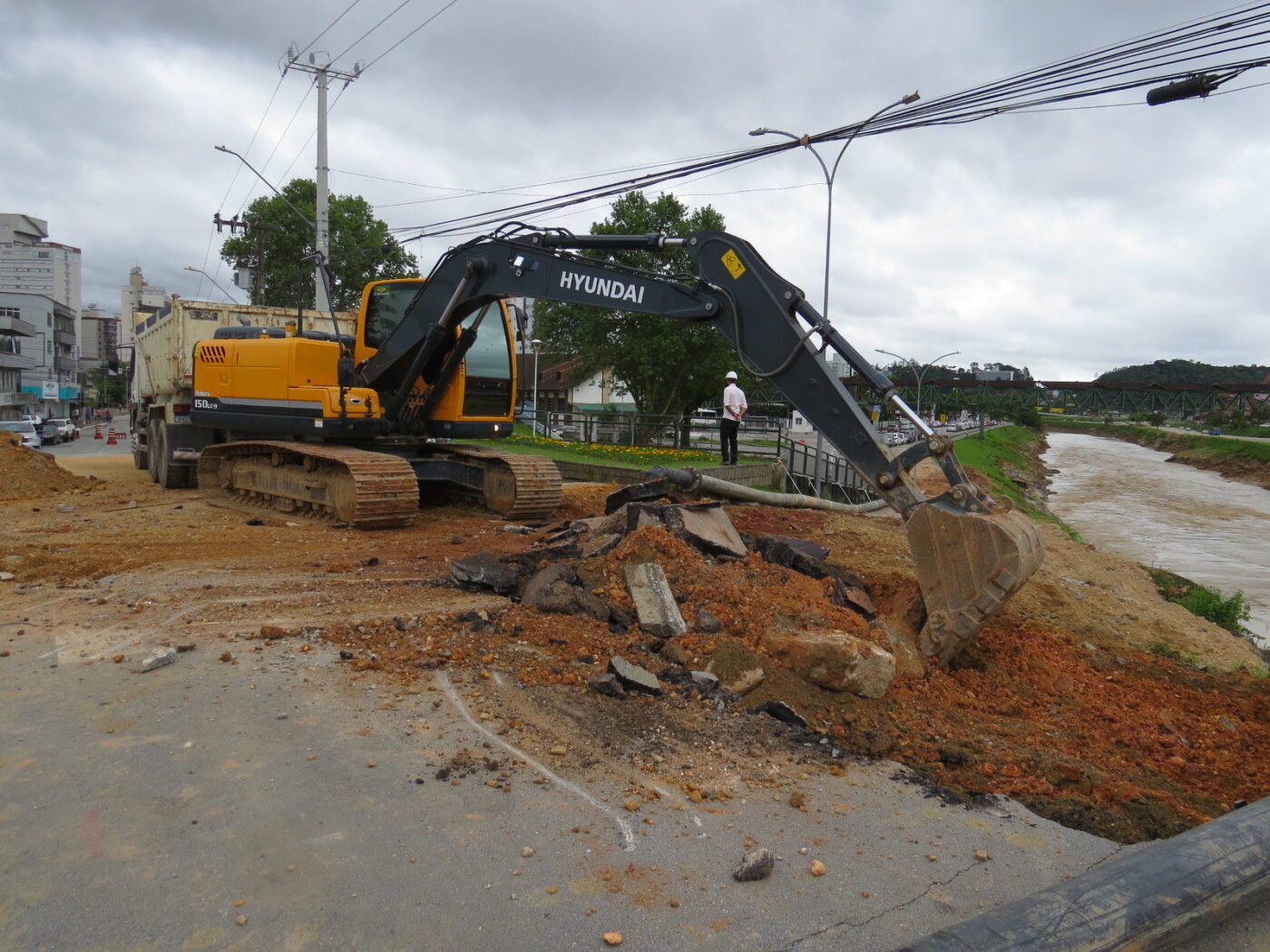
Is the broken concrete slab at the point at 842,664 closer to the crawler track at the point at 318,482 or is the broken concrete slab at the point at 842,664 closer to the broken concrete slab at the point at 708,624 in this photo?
the broken concrete slab at the point at 708,624

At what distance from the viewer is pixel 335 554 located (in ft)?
29.1

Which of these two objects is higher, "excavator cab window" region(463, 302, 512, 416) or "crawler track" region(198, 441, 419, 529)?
"excavator cab window" region(463, 302, 512, 416)

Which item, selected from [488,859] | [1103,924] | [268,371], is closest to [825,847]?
[1103,924]

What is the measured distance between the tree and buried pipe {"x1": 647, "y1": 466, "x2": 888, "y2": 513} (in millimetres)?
36547

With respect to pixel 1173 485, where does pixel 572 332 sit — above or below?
above

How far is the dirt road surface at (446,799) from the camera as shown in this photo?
3.16 metres

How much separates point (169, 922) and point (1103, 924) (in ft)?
10.5

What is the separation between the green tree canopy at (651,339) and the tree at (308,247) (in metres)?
18.8

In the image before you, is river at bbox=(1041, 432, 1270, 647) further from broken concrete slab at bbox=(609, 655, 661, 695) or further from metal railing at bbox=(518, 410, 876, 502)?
broken concrete slab at bbox=(609, 655, 661, 695)

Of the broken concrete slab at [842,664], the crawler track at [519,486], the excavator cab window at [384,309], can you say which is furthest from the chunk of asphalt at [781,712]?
the excavator cab window at [384,309]

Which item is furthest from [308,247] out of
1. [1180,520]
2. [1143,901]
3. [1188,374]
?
[1188,374]

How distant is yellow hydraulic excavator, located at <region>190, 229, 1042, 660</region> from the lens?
233 inches

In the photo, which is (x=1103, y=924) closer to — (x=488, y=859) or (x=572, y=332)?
(x=488, y=859)

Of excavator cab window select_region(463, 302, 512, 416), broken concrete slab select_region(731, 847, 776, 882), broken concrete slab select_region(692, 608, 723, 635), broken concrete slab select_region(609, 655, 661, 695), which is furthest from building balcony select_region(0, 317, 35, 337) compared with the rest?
broken concrete slab select_region(731, 847, 776, 882)
